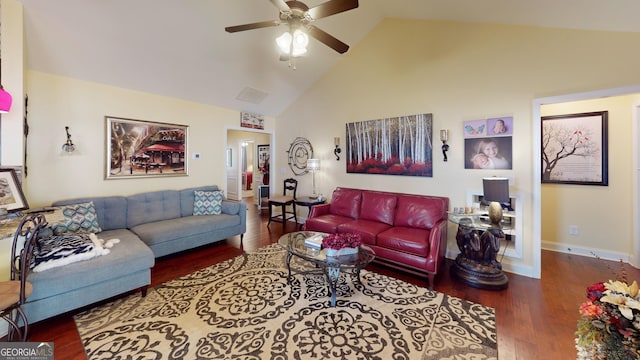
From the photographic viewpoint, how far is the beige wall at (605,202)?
3215 millimetres

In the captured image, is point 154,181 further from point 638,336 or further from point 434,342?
point 638,336

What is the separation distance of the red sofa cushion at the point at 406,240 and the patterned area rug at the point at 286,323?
38 cm

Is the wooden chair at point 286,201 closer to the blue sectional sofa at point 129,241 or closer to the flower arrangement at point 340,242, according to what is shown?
the blue sectional sofa at point 129,241

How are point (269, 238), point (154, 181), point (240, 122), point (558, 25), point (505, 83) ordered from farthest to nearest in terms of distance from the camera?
point (240, 122) → point (269, 238) → point (154, 181) → point (505, 83) → point (558, 25)

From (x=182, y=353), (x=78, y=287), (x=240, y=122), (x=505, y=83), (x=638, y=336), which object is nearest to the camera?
(x=638, y=336)

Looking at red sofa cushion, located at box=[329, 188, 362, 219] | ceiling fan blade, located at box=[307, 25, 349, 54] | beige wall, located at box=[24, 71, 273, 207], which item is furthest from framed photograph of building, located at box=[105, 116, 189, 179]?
ceiling fan blade, located at box=[307, 25, 349, 54]

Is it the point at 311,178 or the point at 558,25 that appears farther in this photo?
the point at 311,178

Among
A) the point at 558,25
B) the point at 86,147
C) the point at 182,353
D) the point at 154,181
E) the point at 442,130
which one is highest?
the point at 558,25

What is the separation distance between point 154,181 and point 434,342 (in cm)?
435

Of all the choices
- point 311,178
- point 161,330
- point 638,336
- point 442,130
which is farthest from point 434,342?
point 311,178

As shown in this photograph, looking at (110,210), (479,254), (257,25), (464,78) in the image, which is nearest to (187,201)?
(110,210)

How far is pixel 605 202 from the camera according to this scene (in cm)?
337

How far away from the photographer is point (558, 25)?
2627 millimetres

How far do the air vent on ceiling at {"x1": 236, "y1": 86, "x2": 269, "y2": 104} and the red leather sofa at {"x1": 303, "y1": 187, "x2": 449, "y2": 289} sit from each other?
7.82 ft
